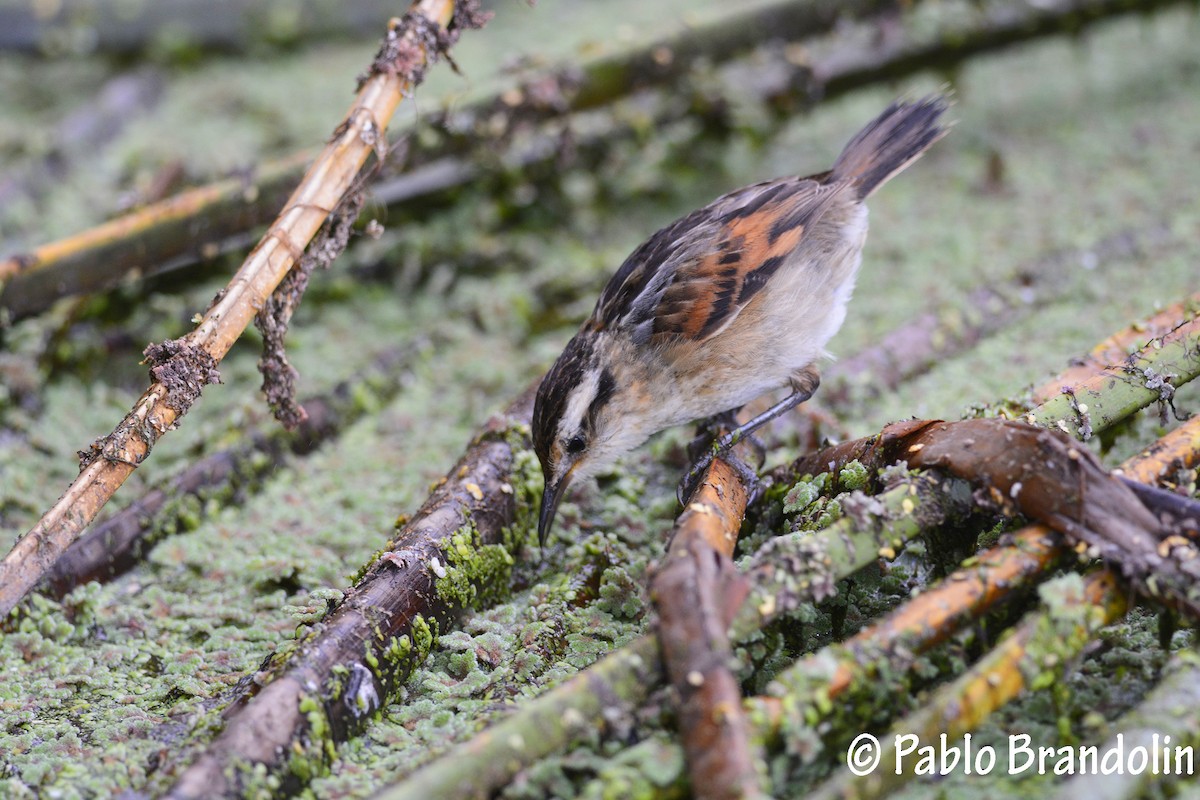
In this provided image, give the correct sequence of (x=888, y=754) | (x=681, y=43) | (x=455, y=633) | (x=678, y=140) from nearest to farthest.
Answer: (x=888, y=754) → (x=455, y=633) → (x=681, y=43) → (x=678, y=140)

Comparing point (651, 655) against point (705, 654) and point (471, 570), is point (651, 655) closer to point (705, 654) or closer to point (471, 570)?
point (705, 654)

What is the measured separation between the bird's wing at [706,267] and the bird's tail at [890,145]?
0.28 m

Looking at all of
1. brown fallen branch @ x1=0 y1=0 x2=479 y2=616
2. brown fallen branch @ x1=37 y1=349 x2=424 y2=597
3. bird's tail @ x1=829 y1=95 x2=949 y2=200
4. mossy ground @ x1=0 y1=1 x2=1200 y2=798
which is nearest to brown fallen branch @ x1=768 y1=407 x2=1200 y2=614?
mossy ground @ x1=0 y1=1 x2=1200 y2=798

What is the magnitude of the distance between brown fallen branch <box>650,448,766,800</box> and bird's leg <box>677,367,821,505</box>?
0.55 metres

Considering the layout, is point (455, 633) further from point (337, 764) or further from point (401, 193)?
point (401, 193)

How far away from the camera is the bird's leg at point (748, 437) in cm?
300

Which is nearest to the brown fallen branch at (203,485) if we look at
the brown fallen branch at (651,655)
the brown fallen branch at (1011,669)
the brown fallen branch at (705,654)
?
the brown fallen branch at (651,655)

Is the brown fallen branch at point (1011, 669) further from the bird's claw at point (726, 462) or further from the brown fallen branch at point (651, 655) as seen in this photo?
the bird's claw at point (726, 462)

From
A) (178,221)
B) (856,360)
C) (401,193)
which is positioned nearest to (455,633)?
(856,360)

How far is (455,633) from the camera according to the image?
9.37 ft

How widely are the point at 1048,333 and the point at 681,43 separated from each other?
2334mm

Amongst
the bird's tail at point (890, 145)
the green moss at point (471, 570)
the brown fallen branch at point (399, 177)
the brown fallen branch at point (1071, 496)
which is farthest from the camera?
the brown fallen branch at point (399, 177)

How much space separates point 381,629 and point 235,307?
993 mm

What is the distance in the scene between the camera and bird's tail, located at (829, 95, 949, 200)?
396 centimetres
